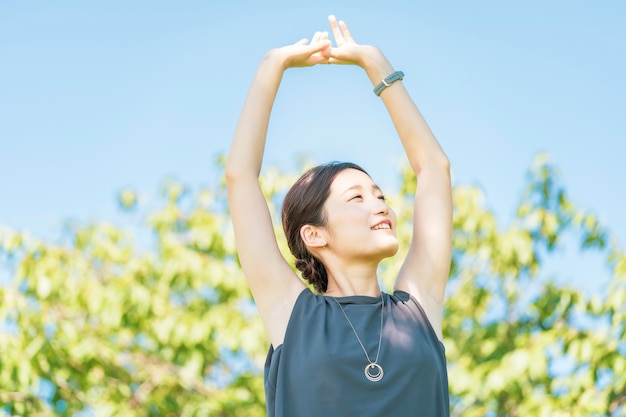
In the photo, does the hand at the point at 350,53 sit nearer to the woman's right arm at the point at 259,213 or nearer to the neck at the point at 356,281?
the woman's right arm at the point at 259,213

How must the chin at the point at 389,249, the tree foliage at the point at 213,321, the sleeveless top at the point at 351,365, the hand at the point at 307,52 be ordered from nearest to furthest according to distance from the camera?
the sleeveless top at the point at 351,365 → the chin at the point at 389,249 → the hand at the point at 307,52 → the tree foliage at the point at 213,321

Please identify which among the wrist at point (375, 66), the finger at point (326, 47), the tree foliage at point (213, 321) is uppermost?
the finger at point (326, 47)

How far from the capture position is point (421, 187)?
7.08ft

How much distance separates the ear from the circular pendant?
33cm

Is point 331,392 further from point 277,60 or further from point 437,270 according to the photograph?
point 277,60

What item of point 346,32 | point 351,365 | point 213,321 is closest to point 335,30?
point 346,32

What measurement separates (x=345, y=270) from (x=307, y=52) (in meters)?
0.54

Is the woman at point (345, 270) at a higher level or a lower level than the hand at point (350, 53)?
→ lower

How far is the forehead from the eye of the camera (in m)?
2.03

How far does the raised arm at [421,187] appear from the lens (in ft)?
6.66


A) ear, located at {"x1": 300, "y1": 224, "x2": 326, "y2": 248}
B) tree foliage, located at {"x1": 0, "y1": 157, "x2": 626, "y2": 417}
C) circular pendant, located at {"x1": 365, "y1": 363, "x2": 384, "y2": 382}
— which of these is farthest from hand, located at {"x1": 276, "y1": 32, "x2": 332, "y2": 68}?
tree foliage, located at {"x1": 0, "y1": 157, "x2": 626, "y2": 417}

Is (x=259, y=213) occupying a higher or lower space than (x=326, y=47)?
lower

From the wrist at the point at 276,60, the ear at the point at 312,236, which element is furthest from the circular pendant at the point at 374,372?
the wrist at the point at 276,60

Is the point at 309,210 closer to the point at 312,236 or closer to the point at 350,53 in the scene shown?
the point at 312,236
